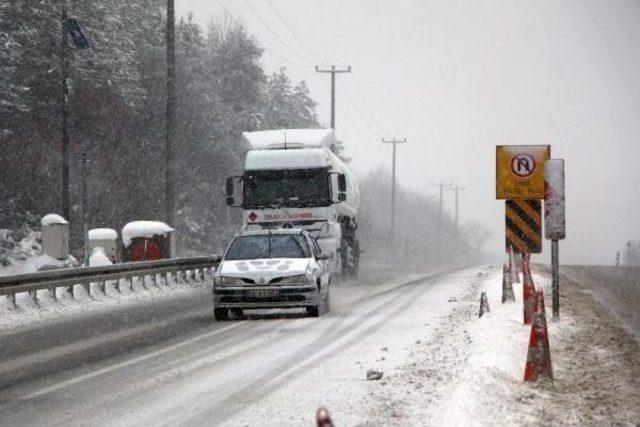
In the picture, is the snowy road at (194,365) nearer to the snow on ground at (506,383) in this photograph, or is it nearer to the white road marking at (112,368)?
the white road marking at (112,368)

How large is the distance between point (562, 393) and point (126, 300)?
15.7 meters

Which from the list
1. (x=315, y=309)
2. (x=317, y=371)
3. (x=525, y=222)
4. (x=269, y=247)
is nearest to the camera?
(x=317, y=371)

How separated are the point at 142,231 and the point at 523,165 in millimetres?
16568

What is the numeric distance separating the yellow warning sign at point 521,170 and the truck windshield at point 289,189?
473 inches

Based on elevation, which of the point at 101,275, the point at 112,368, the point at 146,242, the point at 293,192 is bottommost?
the point at 112,368

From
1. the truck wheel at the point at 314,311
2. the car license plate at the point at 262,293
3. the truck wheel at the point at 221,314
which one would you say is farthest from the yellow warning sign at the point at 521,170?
the truck wheel at the point at 221,314

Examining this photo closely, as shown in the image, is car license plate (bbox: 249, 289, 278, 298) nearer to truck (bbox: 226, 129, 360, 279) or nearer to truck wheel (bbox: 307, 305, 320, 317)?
truck wheel (bbox: 307, 305, 320, 317)

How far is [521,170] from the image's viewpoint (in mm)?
15898

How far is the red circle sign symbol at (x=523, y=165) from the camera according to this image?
52.1ft

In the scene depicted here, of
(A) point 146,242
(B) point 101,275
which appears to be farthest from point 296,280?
(A) point 146,242

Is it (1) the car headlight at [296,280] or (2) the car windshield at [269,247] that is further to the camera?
(2) the car windshield at [269,247]

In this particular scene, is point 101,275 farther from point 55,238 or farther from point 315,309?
point 315,309

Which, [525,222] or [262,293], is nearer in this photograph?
[525,222]

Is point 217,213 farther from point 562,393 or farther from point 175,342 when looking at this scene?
point 562,393
